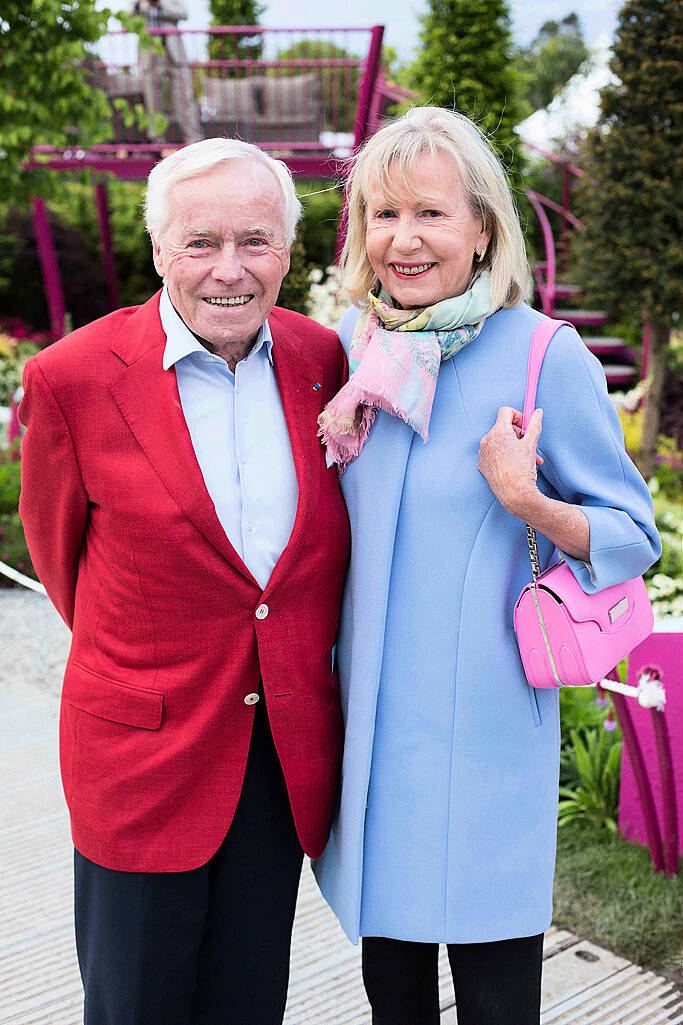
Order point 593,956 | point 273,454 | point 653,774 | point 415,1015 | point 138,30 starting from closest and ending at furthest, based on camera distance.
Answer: point 273,454, point 415,1015, point 593,956, point 653,774, point 138,30

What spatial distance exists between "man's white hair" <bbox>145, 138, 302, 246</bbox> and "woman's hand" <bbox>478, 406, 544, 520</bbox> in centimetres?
61

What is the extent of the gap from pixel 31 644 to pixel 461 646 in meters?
4.21

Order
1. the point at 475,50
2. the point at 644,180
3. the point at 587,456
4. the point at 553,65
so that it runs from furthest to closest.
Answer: the point at 553,65 → the point at 475,50 → the point at 644,180 → the point at 587,456

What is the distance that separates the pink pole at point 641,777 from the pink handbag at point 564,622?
4.02ft

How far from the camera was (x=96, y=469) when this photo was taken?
5.96ft

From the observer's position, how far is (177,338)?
188 centimetres

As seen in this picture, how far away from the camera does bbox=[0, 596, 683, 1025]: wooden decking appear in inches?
103

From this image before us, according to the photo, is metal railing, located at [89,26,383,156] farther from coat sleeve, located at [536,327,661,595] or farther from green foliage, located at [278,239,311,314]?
coat sleeve, located at [536,327,661,595]

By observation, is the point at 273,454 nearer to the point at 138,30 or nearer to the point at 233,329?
the point at 233,329

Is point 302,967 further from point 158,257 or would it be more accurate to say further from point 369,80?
point 369,80

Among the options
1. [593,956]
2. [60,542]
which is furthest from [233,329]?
[593,956]

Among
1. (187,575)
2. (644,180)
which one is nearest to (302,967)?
(187,575)

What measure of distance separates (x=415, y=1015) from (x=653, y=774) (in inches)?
56.4

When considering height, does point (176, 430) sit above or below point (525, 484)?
above
